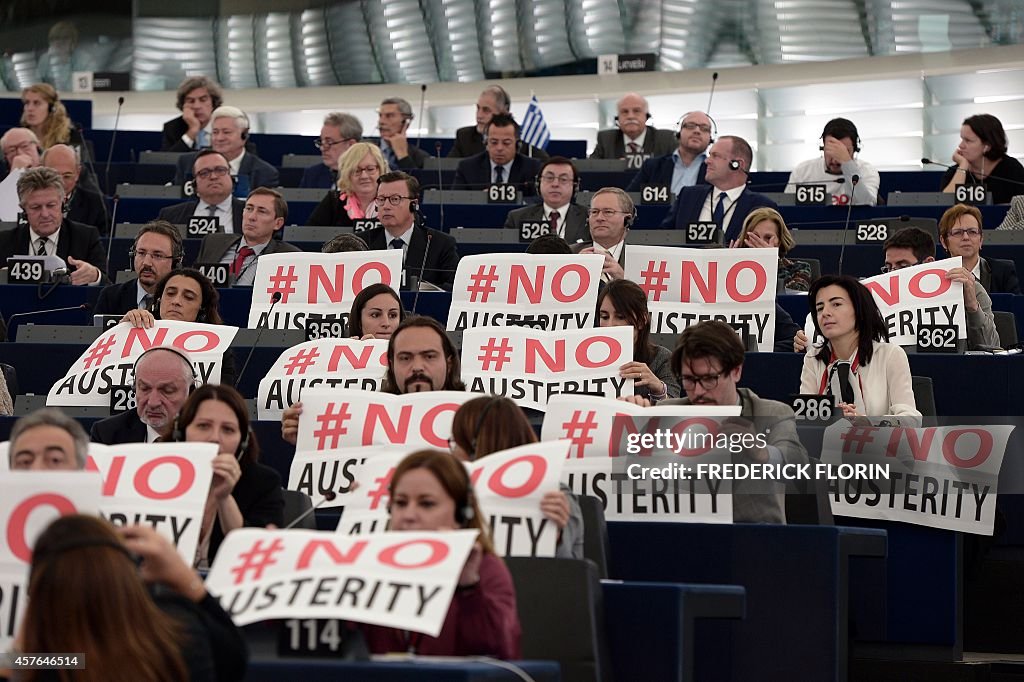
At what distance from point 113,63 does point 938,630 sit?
12091 mm

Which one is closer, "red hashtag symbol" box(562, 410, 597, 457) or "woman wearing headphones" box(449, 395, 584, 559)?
"woman wearing headphones" box(449, 395, 584, 559)

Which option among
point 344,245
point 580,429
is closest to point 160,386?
point 580,429

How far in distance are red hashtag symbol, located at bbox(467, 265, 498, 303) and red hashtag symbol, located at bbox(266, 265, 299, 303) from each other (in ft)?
2.54

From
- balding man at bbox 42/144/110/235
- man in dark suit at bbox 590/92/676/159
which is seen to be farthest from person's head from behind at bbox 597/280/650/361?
man in dark suit at bbox 590/92/676/159

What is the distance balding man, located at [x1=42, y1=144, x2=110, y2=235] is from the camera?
33.9ft

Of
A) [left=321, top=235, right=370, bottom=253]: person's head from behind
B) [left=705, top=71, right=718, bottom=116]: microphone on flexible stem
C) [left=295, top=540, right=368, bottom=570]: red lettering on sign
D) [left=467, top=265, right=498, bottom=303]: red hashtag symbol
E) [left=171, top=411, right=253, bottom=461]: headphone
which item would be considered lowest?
[left=295, top=540, right=368, bottom=570]: red lettering on sign

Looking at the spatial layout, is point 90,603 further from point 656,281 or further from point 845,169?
point 845,169

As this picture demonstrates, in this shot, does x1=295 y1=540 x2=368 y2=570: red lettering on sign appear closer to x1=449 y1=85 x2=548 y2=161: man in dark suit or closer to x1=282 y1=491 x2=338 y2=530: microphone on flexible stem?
Answer: x1=282 y1=491 x2=338 y2=530: microphone on flexible stem

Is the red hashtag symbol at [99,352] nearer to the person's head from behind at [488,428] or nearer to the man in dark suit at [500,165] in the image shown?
the person's head from behind at [488,428]

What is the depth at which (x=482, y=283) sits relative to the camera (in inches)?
289

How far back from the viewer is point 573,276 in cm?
719

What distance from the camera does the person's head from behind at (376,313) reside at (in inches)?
259

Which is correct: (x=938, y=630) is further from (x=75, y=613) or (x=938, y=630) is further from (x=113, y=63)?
(x=113, y=63)

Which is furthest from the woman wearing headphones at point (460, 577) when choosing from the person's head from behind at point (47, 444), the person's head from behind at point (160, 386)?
the person's head from behind at point (160, 386)
